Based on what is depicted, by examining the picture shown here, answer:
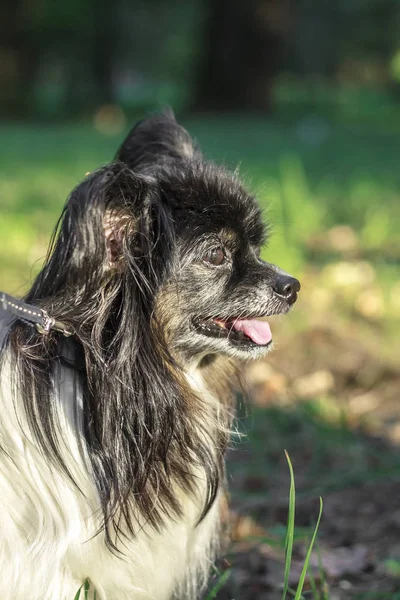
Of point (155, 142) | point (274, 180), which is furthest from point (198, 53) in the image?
point (155, 142)

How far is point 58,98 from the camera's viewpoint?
29.0 metres

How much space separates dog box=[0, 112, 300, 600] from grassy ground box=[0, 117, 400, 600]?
1.49ft

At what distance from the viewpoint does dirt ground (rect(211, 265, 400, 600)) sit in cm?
296

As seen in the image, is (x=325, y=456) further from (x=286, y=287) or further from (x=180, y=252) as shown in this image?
(x=180, y=252)

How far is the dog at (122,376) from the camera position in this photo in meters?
2.15

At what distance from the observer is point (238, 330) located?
255 cm

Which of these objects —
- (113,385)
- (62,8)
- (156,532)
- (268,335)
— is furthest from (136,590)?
(62,8)

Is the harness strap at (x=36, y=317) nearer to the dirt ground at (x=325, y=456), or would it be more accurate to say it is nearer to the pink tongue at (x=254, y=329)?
the pink tongue at (x=254, y=329)

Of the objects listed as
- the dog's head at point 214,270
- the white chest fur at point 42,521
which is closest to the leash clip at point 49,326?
the white chest fur at point 42,521

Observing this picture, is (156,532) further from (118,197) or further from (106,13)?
A: (106,13)

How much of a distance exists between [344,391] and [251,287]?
223 cm

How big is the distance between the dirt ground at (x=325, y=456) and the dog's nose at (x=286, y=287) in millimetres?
643

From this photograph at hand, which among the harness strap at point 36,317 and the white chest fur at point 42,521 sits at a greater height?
the harness strap at point 36,317

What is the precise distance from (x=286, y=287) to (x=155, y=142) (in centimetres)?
64
